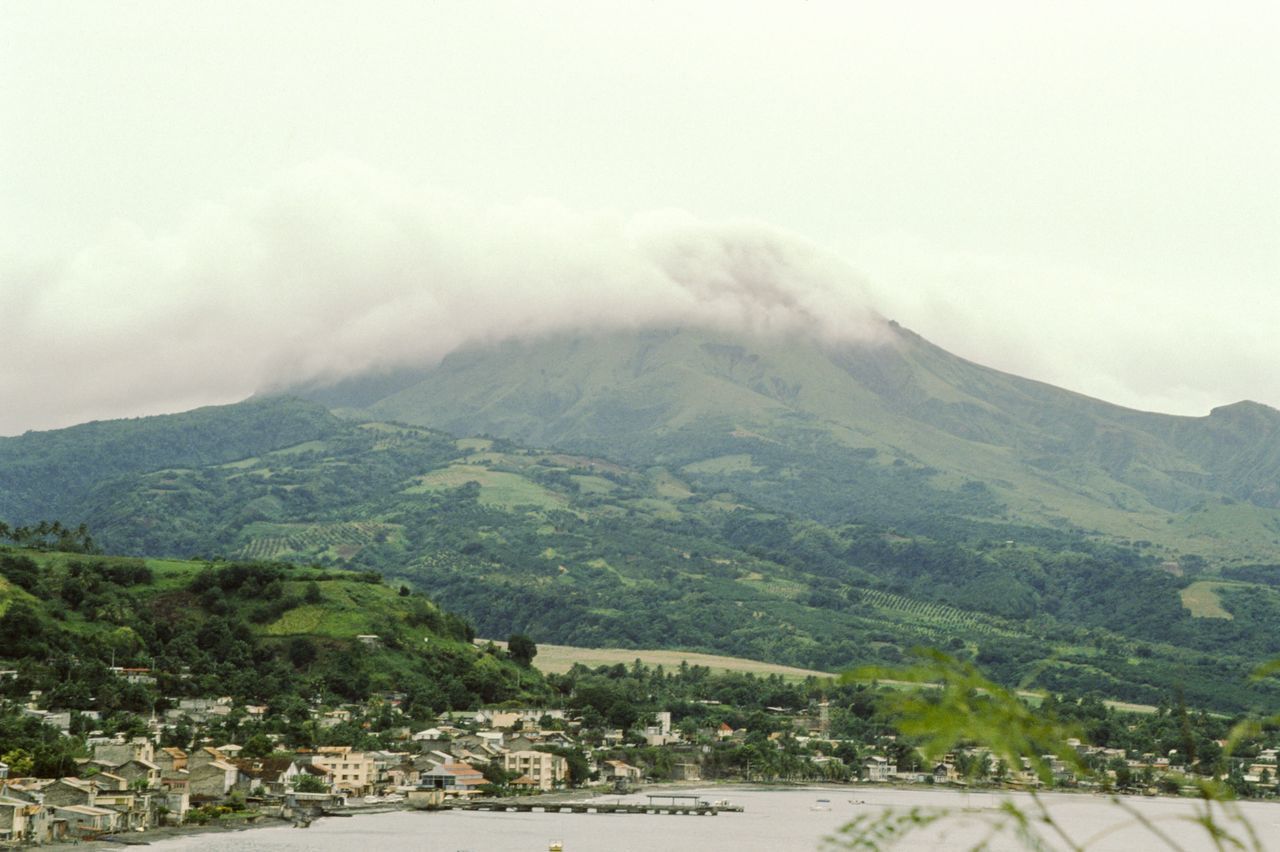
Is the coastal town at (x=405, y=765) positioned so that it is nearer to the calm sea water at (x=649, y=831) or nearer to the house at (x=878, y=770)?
the house at (x=878, y=770)

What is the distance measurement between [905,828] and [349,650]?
12268cm

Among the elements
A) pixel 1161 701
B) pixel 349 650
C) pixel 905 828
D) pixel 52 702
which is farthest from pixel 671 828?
pixel 1161 701

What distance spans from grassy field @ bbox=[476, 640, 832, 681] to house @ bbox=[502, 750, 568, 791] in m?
61.0

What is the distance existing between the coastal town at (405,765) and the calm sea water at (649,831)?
164 inches

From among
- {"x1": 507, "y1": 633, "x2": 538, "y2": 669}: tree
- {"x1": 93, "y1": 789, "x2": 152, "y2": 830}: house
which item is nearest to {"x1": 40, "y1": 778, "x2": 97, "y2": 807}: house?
{"x1": 93, "y1": 789, "x2": 152, "y2": 830}: house

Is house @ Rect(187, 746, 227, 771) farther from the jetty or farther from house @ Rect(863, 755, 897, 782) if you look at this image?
house @ Rect(863, 755, 897, 782)

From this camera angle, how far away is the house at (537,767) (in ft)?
358

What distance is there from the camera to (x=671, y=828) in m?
84.8

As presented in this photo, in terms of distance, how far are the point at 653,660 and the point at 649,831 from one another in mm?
106908

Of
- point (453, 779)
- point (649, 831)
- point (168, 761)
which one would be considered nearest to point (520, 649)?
point (453, 779)

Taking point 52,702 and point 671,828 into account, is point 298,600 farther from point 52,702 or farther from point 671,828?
point 671,828

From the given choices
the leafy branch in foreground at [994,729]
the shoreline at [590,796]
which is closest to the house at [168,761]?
the shoreline at [590,796]

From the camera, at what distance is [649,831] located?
272 feet

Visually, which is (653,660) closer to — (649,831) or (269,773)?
(269,773)
